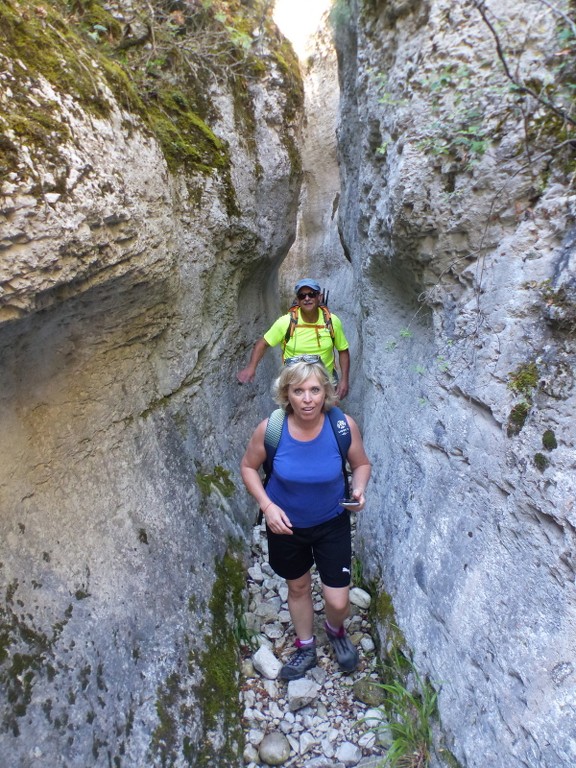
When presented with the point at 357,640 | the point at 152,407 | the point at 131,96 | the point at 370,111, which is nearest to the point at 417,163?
the point at 370,111

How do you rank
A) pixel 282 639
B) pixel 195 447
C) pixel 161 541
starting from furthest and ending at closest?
pixel 195 447
pixel 282 639
pixel 161 541

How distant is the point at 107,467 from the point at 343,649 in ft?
5.79

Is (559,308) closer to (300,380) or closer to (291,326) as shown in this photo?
(300,380)

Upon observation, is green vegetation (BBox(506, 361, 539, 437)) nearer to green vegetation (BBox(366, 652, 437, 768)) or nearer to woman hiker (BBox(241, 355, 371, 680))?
woman hiker (BBox(241, 355, 371, 680))

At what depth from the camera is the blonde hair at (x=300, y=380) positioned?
233 centimetres

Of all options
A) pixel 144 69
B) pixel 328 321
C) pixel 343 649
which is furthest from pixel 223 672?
pixel 144 69

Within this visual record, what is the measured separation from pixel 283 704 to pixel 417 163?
3091 mm

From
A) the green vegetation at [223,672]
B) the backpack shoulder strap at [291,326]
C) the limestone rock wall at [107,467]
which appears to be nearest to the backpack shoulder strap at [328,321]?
the backpack shoulder strap at [291,326]

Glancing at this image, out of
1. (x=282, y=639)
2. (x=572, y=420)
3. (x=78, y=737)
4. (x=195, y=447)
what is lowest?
(x=282, y=639)

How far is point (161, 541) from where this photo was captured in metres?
2.96

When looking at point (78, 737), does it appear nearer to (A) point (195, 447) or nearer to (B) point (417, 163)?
(A) point (195, 447)

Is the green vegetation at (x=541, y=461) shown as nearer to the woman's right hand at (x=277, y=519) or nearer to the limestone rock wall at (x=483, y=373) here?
the limestone rock wall at (x=483, y=373)

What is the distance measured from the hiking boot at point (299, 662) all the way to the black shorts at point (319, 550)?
1.76 feet

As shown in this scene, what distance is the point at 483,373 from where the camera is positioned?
7.36ft
